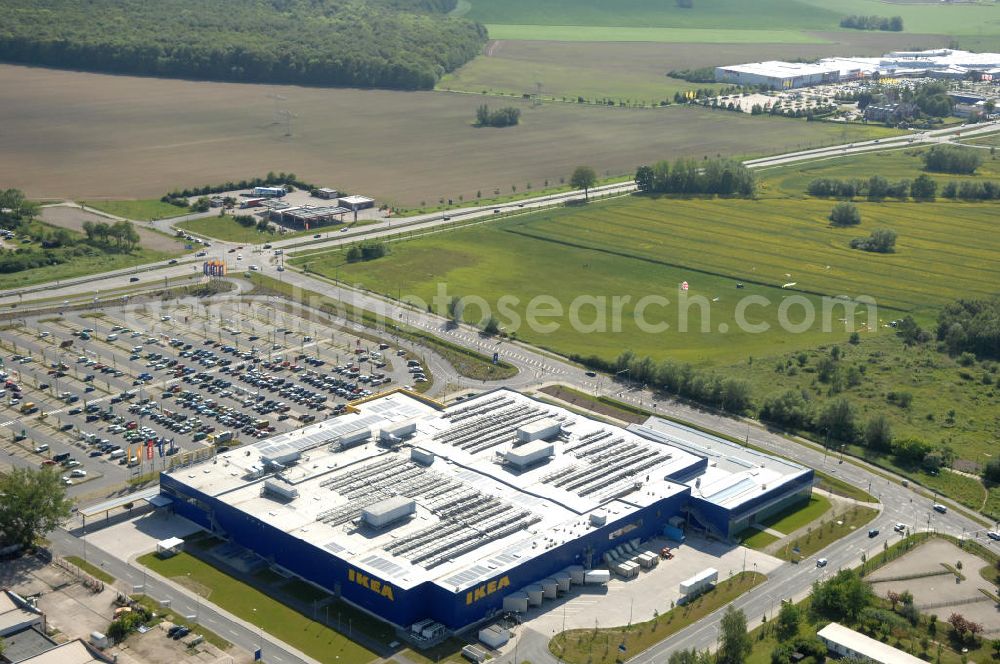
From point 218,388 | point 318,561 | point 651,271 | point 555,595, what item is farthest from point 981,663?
point 651,271

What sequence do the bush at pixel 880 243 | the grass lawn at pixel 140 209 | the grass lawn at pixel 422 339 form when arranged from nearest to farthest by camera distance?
the grass lawn at pixel 422 339
the bush at pixel 880 243
the grass lawn at pixel 140 209

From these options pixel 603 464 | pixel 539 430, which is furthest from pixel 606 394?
pixel 603 464

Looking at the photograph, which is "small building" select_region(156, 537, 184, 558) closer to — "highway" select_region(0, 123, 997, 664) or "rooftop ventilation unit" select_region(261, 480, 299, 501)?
"highway" select_region(0, 123, 997, 664)

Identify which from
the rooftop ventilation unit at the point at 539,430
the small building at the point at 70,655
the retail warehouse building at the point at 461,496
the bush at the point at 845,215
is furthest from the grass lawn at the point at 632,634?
the bush at the point at 845,215

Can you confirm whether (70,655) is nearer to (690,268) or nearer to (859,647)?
(859,647)

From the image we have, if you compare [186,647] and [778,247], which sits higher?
[778,247]

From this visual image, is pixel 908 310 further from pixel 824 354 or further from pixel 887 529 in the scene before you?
pixel 887 529

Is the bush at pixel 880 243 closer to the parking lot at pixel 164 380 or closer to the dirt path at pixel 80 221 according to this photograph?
the parking lot at pixel 164 380
